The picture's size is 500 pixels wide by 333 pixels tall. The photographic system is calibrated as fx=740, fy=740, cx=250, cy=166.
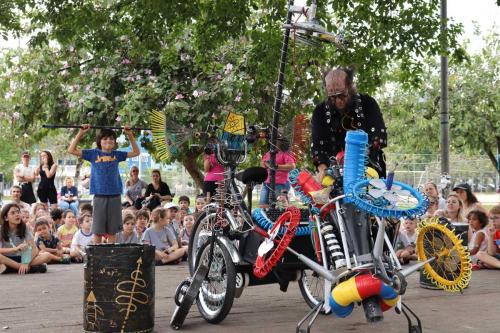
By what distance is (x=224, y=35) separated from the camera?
12055 mm

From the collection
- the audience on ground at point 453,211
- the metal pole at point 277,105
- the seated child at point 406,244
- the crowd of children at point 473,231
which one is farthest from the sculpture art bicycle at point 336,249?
the audience on ground at point 453,211

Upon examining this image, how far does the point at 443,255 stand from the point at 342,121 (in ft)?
4.14

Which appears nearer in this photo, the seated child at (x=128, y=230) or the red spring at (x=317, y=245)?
the red spring at (x=317, y=245)

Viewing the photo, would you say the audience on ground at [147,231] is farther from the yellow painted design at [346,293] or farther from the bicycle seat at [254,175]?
the yellow painted design at [346,293]

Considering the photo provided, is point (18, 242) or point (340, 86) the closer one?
point (340, 86)

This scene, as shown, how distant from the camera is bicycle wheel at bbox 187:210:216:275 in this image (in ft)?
20.9

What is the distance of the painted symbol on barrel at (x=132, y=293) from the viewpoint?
17.2 feet

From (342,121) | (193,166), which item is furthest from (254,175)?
(193,166)

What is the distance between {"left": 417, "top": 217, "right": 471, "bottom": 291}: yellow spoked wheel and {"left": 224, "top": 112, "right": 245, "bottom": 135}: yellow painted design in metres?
1.87

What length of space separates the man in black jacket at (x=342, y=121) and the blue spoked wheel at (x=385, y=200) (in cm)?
69

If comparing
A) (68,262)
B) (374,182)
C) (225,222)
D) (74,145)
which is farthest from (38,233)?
(374,182)

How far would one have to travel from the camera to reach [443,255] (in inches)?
190

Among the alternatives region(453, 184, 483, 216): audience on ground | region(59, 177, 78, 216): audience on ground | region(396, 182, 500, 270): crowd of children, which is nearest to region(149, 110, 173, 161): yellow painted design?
region(396, 182, 500, 270): crowd of children

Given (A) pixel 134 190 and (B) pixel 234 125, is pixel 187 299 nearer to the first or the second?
(B) pixel 234 125
